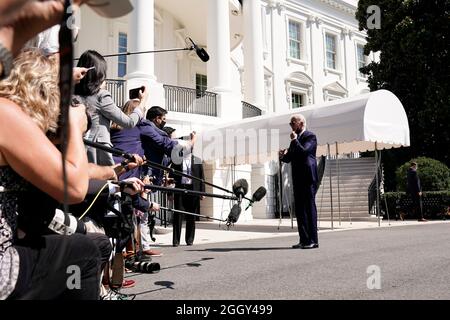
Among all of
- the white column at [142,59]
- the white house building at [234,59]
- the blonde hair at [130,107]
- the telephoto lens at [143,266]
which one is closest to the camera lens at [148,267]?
the telephoto lens at [143,266]

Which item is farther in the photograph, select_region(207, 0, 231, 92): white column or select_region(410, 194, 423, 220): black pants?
select_region(207, 0, 231, 92): white column

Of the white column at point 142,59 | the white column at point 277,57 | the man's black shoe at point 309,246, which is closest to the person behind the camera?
the man's black shoe at point 309,246

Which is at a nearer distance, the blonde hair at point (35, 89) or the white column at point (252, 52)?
the blonde hair at point (35, 89)

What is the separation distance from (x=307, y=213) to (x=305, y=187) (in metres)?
Result: 0.38

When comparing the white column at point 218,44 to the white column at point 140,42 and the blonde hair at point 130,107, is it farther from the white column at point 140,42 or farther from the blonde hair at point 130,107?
the blonde hair at point 130,107

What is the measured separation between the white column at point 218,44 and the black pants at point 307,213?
11.3 m

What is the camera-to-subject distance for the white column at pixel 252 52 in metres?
20.9

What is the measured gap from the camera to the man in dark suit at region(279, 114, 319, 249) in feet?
23.1

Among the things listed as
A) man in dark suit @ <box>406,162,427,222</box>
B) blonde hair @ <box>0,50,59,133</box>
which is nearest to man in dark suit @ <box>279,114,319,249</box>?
blonde hair @ <box>0,50,59,133</box>

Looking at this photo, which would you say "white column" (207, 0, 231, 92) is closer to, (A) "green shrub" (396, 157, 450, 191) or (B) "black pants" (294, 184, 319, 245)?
(A) "green shrub" (396, 157, 450, 191)

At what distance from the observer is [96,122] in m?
4.04

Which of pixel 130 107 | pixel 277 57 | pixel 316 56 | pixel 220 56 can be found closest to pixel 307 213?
pixel 130 107

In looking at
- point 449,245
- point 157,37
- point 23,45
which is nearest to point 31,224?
point 23,45

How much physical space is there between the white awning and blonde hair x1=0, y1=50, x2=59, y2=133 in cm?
1032
